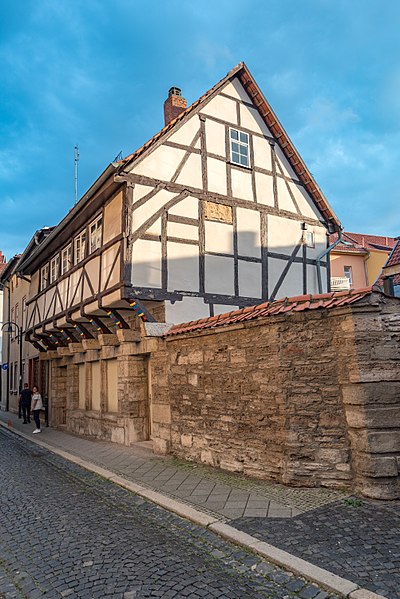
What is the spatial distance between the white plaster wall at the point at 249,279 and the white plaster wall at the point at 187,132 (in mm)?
3478

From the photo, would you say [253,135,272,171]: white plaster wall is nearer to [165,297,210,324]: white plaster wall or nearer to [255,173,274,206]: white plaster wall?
[255,173,274,206]: white plaster wall

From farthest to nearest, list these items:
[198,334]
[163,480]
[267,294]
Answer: [267,294], [198,334], [163,480]

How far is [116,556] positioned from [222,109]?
11522 mm

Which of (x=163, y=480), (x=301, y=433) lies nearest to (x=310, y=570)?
(x=301, y=433)

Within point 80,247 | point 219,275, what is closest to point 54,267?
point 80,247

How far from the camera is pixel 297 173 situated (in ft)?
46.6

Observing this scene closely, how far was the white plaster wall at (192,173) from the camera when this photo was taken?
38.6ft

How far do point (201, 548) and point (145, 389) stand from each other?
23.2 ft

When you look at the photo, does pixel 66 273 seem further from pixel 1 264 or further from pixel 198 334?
pixel 1 264

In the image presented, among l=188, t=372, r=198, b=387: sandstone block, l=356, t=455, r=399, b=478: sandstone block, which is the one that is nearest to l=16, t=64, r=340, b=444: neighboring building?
l=188, t=372, r=198, b=387: sandstone block

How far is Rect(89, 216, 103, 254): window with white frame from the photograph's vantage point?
12430 millimetres

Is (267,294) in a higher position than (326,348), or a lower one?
higher

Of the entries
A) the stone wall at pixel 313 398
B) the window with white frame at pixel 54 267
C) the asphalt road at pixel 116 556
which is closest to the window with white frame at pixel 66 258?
the window with white frame at pixel 54 267

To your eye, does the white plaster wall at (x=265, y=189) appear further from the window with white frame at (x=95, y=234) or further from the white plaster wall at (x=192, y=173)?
the window with white frame at (x=95, y=234)
